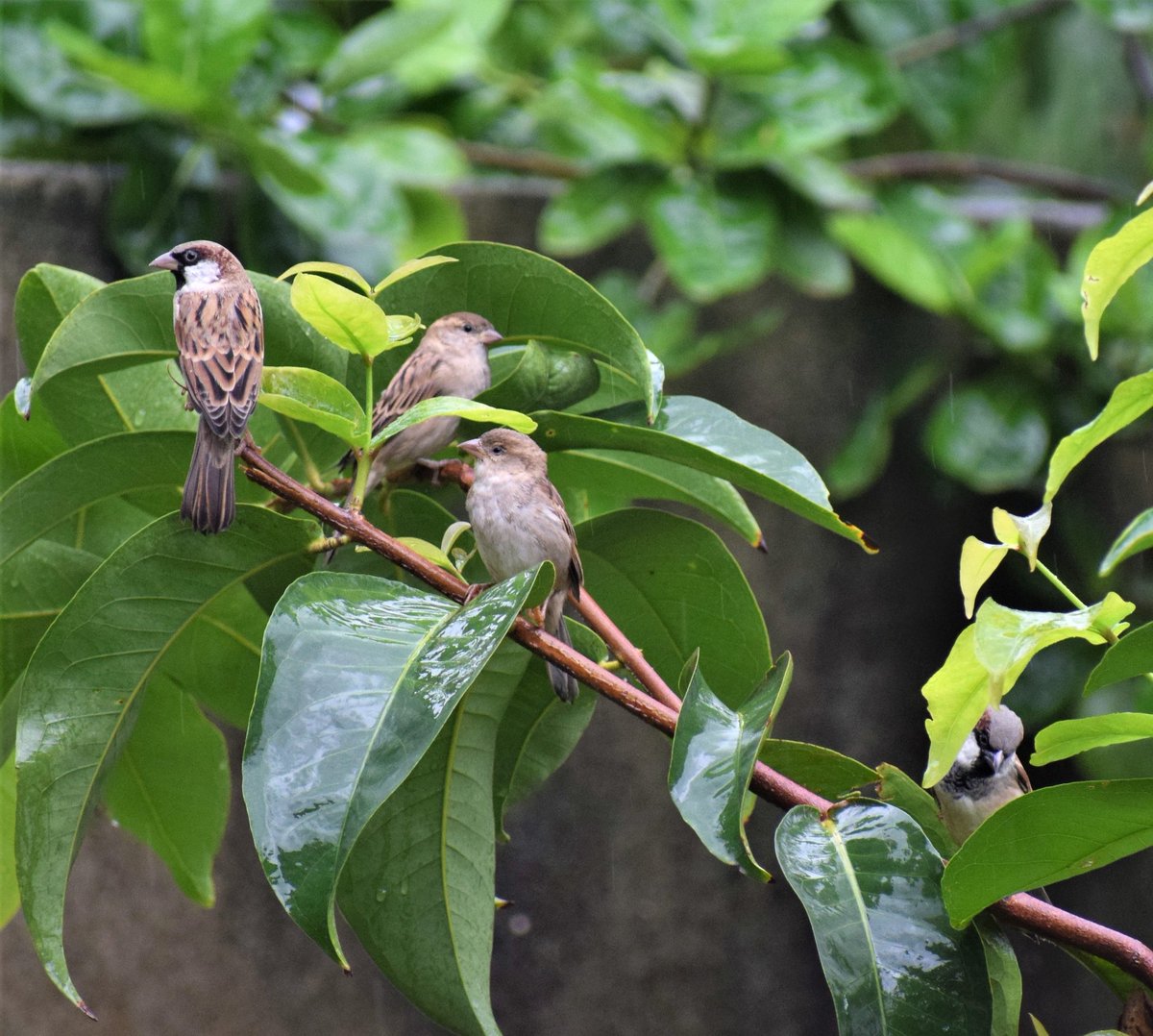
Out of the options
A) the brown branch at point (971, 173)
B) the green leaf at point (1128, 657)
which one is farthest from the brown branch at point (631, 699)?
the brown branch at point (971, 173)

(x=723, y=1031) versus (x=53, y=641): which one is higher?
(x=53, y=641)

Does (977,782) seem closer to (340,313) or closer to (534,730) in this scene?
(534,730)

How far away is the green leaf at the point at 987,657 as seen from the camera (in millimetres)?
632

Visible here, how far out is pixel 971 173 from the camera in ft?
9.79

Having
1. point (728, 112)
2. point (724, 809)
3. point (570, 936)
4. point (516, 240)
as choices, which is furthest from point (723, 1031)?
point (724, 809)

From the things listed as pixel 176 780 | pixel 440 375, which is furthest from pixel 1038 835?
pixel 440 375

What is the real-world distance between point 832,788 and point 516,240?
2103mm

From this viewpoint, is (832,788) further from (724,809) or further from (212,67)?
(212,67)

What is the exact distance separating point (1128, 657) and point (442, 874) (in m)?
0.42

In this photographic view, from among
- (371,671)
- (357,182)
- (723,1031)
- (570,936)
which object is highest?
(371,671)

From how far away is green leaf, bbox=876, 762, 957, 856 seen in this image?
2.56 ft

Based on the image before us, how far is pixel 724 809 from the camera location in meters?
0.66

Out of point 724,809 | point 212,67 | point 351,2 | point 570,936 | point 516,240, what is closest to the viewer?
point 724,809

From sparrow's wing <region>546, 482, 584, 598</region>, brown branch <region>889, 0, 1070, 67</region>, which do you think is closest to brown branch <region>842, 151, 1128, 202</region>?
brown branch <region>889, 0, 1070, 67</region>
